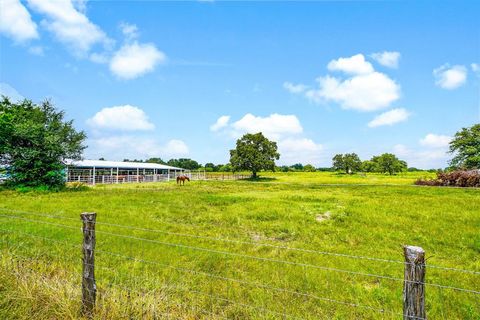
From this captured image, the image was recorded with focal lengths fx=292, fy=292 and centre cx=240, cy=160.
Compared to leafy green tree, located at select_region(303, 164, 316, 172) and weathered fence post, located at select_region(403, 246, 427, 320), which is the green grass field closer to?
weathered fence post, located at select_region(403, 246, 427, 320)

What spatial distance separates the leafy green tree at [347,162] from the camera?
113500mm

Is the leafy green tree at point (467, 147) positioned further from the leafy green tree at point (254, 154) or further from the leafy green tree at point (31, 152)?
the leafy green tree at point (31, 152)

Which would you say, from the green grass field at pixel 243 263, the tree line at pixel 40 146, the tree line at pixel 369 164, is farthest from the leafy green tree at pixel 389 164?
the green grass field at pixel 243 263

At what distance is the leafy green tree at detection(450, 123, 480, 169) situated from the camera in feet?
136

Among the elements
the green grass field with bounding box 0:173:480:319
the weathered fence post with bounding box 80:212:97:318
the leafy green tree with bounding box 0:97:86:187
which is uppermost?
the leafy green tree with bounding box 0:97:86:187

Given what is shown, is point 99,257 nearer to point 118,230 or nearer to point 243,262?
point 118,230

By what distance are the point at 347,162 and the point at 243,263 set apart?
114780 mm

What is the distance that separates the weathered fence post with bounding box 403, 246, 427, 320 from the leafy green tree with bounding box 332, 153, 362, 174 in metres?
116

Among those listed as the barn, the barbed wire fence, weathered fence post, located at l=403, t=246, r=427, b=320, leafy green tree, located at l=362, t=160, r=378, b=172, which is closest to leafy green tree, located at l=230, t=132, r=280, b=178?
the barn

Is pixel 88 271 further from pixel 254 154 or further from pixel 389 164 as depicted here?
pixel 389 164

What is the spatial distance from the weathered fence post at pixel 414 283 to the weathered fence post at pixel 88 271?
400 cm

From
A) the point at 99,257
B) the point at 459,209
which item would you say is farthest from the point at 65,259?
the point at 459,209

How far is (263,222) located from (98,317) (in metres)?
9.15

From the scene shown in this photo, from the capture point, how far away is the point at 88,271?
4199mm
